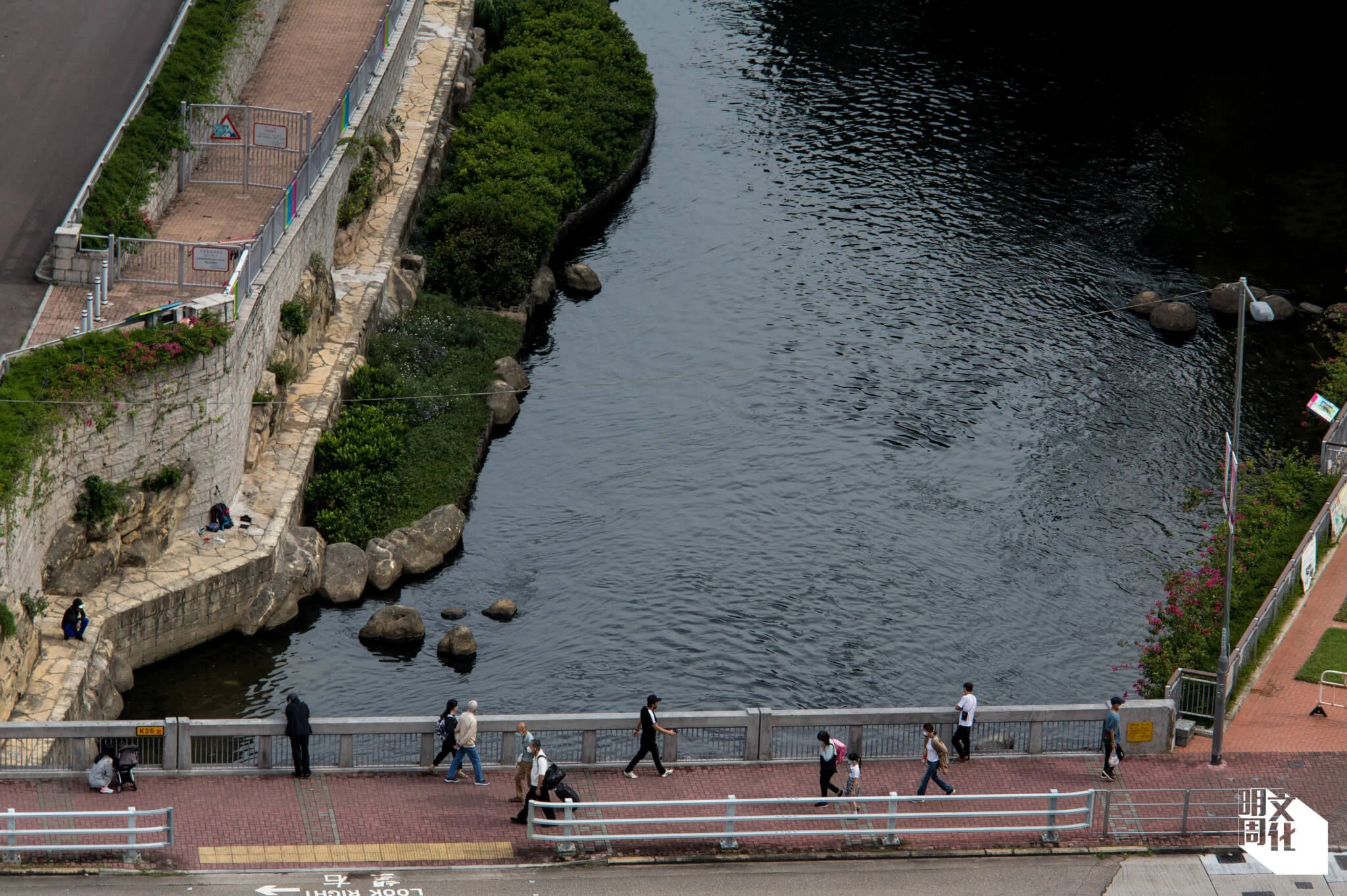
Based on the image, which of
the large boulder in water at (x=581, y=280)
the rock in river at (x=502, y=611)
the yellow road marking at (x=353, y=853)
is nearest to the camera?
the yellow road marking at (x=353, y=853)

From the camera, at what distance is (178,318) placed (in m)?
44.5

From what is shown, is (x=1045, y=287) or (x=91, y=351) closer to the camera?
(x=91, y=351)

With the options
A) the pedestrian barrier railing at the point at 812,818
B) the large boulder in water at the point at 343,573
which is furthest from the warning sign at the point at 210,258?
the pedestrian barrier railing at the point at 812,818

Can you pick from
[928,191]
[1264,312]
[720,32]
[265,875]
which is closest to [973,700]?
[1264,312]

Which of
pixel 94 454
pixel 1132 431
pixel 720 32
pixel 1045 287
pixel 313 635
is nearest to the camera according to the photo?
pixel 94 454

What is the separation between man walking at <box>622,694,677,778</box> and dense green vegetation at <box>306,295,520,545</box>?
637 inches

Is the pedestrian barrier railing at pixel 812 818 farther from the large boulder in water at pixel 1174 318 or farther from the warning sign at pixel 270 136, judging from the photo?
the large boulder in water at pixel 1174 318

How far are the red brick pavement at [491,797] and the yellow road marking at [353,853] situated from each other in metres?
0.11

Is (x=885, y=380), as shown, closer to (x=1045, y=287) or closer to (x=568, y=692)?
(x=1045, y=287)

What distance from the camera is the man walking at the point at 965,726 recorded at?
35.7 meters

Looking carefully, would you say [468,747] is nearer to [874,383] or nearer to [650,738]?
[650,738]

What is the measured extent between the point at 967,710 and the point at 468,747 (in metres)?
9.89

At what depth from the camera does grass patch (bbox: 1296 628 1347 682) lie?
1624 inches

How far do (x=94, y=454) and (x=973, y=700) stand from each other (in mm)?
21227
